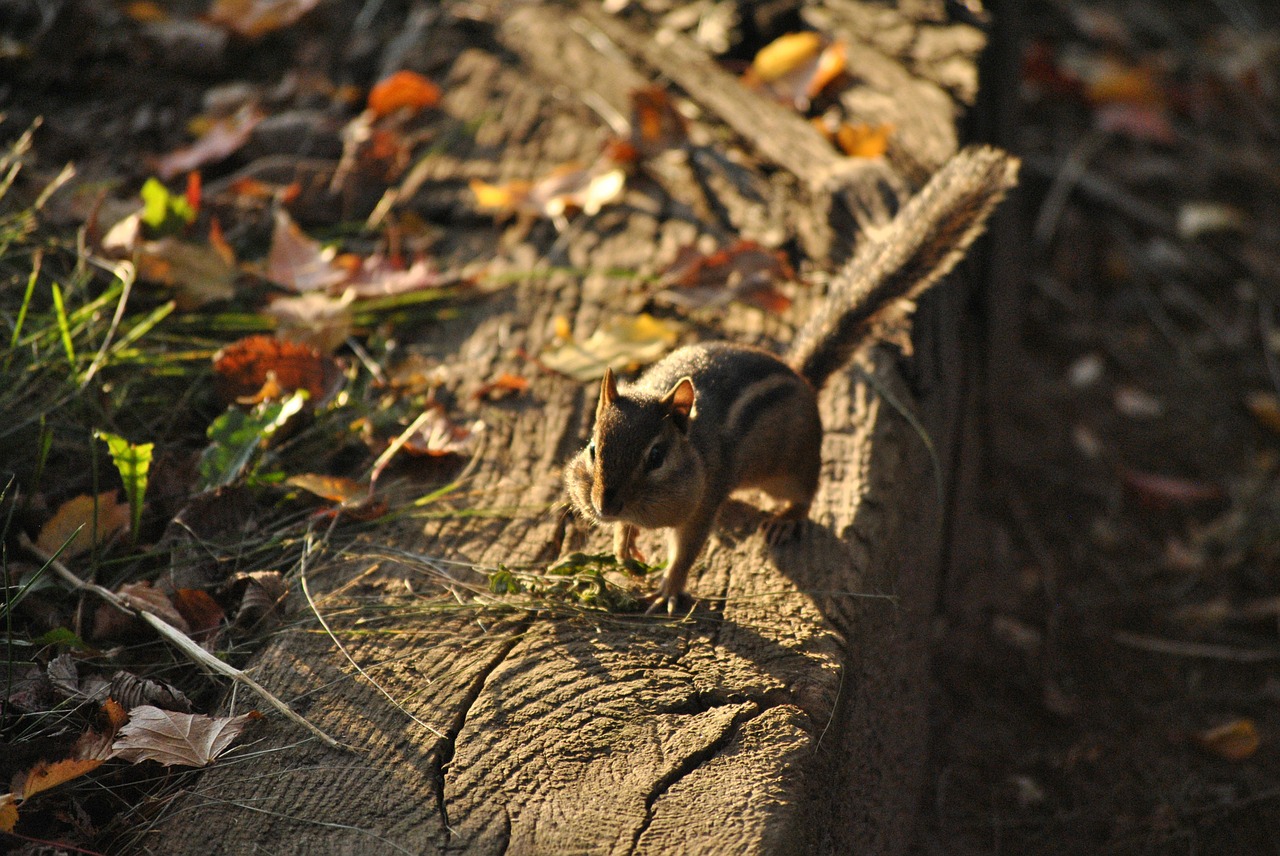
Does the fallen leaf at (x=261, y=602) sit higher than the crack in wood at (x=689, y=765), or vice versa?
the crack in wood at (x=689, y=765)

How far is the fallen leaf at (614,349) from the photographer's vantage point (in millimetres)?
3041

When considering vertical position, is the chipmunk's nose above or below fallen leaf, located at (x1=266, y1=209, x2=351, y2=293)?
above

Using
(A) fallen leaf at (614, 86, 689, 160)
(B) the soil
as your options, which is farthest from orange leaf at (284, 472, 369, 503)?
(B) the soil

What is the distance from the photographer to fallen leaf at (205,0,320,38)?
4.37m

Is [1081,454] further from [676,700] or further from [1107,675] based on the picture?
[676,700]

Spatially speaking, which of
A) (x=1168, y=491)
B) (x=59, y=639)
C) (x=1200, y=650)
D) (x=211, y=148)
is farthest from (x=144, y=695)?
(x=1168, y=491)

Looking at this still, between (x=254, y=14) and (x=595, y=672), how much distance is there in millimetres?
3378

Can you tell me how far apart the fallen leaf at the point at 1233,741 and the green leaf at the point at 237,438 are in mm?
2867

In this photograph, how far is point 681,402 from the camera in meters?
2.54

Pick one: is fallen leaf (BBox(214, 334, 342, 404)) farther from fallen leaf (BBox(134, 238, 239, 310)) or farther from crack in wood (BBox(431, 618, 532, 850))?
crack in wood (BBox(431, 618, 532, 850))

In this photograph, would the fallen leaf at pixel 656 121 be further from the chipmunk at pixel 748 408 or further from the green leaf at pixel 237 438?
the green leaf at pixel 237 438

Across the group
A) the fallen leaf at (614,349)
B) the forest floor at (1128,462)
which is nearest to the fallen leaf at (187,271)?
the fallen leaf at (614,349)

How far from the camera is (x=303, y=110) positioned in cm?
411

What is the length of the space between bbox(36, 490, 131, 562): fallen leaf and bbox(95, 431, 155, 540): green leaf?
7cm
